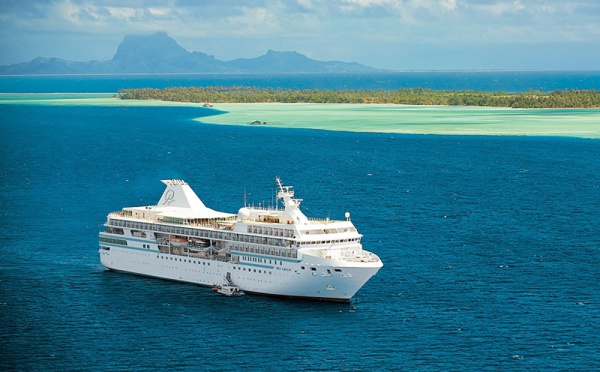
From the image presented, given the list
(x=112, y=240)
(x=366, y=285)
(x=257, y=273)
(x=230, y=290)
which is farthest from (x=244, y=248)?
(x=112, y=240)

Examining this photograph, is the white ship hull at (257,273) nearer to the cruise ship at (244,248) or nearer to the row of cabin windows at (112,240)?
the cruise ship at (244,248)

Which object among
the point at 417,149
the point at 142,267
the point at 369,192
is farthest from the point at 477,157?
the point at 142,267

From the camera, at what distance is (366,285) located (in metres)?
69.2

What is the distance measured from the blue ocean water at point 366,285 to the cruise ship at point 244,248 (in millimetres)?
1359

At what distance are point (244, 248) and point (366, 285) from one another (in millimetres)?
9135

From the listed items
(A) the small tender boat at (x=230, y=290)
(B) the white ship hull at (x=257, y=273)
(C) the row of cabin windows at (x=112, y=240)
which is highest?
(C) the row of cabin windows at (x=112, y=240)

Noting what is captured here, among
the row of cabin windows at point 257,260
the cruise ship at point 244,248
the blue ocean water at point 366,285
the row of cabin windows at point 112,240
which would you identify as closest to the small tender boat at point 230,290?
the cruise ship at point 244,248

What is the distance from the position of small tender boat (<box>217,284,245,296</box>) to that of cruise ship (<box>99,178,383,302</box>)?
33 cm

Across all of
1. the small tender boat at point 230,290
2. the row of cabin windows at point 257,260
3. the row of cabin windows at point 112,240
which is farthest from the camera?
the row of cabin windows at point 112,240

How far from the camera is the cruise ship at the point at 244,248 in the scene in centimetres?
6500

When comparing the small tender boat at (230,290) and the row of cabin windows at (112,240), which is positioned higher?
the row of cabin windows at (112,240)

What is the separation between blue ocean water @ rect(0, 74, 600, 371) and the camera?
5550cm

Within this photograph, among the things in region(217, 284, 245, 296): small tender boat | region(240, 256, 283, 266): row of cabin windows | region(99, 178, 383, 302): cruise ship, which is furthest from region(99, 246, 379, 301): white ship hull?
region(217, 284, 245, 296): small tender boat

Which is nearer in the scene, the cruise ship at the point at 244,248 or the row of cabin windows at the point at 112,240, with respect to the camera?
the cruise ship at the point at 244,248
